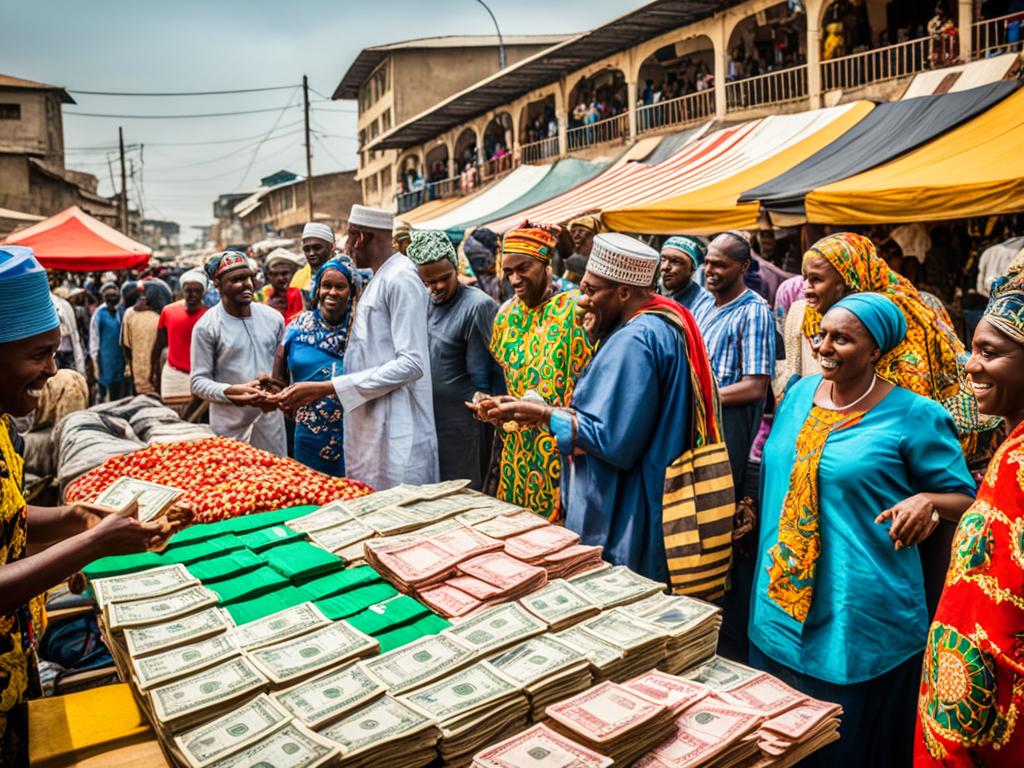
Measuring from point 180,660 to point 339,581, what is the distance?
585 millimetres

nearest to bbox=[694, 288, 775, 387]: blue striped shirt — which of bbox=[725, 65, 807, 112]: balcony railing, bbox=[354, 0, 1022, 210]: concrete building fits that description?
bbox=[354, 0, 1022, 210]: concrete building

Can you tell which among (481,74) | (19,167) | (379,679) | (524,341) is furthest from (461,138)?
(379,679)

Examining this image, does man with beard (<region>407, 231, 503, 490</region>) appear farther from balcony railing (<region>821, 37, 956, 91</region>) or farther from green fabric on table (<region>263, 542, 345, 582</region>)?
balcony railing (<region>821, 37, 956, 91</region>)

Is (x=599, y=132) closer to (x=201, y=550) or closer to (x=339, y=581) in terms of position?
(x=201, y=550)

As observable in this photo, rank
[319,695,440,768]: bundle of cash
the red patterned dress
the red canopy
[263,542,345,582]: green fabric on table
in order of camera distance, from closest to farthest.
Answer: the red patterned dress < [319,695,440,768]: bundle of cash < [263,542,345,582]: green fabric on table < the red canopy

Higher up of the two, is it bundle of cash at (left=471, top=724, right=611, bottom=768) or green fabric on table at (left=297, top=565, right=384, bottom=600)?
green fabric on table at (left=297, top=565, right=384, bottom=600)

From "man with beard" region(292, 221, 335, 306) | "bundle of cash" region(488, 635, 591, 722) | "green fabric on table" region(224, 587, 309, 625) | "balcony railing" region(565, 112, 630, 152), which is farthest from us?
"balcony railing" region(565, 112, 630, 152)

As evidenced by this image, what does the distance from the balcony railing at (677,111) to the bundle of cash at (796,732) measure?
16518 mm

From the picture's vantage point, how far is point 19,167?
32.9m

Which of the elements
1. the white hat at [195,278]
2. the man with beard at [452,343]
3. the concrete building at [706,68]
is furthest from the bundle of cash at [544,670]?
the concrete building at [706,68]

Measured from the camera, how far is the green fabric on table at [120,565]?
107 inches

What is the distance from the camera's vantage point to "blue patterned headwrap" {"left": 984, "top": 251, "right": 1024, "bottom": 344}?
69.7 inches

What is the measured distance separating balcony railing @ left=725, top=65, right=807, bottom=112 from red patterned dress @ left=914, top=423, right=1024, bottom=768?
48.4 ft

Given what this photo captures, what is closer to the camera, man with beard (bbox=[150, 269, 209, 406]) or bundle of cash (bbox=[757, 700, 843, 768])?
bundle of cash (bbox=[757, 700, 843, 768])
